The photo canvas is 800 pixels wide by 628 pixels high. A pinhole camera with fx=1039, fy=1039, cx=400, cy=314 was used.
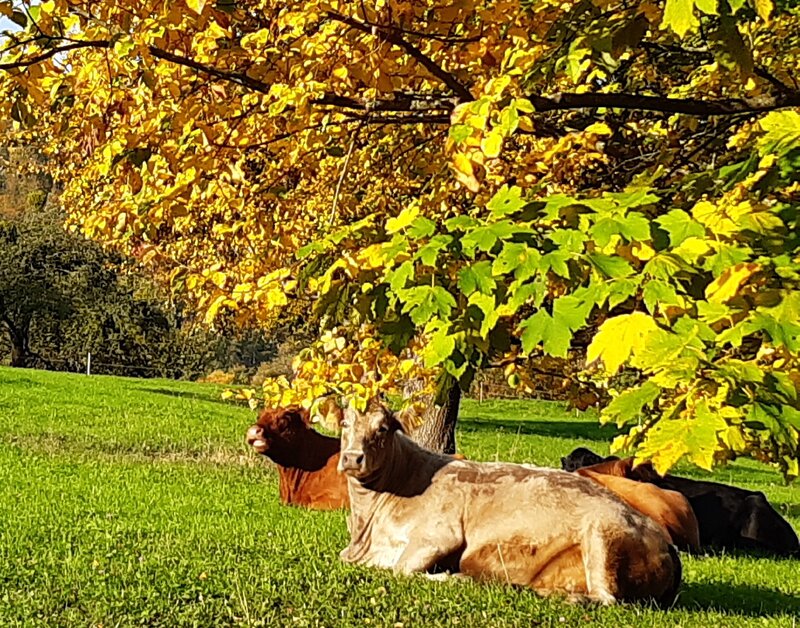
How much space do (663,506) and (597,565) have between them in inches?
147

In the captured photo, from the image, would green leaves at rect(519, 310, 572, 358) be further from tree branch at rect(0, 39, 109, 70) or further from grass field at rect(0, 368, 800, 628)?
grass field at rect(0, 368, 800, 628)

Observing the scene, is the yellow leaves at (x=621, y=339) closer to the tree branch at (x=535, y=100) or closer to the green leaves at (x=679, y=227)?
the green leaves at (x=679, y=227)

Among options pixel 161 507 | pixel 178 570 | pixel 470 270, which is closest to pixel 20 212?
pixel 161 507

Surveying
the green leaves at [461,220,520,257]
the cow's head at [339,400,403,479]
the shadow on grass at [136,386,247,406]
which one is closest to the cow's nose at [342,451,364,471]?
the cow's head at [339,400,403,479]

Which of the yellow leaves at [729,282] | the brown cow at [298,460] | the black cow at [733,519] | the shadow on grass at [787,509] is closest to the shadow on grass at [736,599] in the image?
the black cow at [733,519]

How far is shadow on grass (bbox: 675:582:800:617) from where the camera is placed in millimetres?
7273

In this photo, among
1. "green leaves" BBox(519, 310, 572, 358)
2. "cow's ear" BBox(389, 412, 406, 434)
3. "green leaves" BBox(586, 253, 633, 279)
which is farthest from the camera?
"cow's ear" BBox(389, 412, 406, 434)

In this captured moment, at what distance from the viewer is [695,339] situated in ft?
8.76

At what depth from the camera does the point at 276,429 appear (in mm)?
11445

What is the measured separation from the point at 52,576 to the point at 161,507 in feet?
11.0

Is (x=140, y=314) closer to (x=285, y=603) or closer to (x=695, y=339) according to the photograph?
(x=285, y=603)

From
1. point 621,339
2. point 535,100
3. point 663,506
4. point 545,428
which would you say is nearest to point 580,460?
point 663,506

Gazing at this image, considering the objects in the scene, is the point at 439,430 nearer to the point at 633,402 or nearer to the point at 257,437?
the point at 257,437

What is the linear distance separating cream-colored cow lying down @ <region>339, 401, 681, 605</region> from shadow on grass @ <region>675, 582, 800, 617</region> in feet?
1.37
